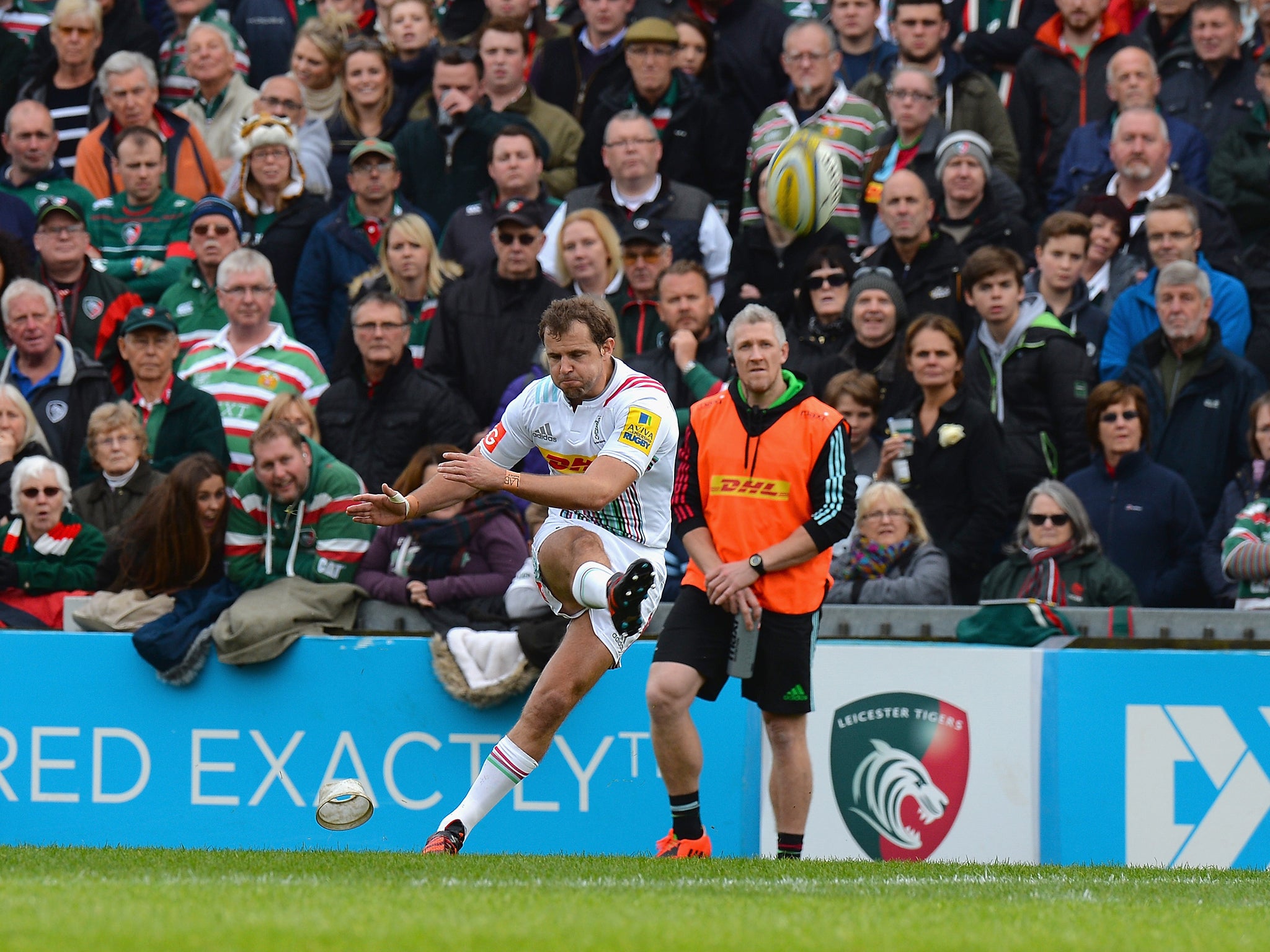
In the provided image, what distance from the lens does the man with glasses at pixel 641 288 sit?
1166 centimetres

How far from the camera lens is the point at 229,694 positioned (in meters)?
10.0

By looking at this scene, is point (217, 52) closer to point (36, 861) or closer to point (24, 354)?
point (24, 354)

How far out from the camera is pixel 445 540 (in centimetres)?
1022

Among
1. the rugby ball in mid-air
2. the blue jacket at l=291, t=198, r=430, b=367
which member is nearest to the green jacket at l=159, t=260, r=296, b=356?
the blue jacket at l=291, t=198, r=430, b=367

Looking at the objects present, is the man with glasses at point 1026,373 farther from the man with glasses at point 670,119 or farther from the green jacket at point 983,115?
the man with glasses at point 670,119

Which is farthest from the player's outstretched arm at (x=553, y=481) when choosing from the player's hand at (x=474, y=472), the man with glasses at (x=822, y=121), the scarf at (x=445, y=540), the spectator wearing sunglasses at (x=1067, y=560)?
the man with glasses at (x=822, y=121)

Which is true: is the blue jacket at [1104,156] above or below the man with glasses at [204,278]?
above

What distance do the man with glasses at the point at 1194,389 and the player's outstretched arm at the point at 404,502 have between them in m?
5.01

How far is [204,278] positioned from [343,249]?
1004mm

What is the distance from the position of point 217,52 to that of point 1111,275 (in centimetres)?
751

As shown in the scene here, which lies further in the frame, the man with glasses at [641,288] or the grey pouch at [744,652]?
the man with glasses at [641,288]

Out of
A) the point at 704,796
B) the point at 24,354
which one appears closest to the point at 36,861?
the point at 704,796

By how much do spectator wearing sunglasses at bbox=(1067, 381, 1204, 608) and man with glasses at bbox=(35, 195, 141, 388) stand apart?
6.79 metres

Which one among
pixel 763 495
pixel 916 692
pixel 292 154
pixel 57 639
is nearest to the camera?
pixel 763 495
